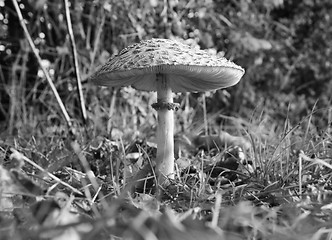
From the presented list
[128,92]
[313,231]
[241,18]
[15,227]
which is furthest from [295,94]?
[15,227]

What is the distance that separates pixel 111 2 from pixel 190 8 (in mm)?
1066

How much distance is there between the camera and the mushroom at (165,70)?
2139mm

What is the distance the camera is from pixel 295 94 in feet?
24.8

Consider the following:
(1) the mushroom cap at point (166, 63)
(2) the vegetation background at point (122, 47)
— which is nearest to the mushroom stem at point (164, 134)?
(1) the mushroom cap at point (166, 63)

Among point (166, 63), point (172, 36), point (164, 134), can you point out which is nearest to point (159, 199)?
point (164, 134)

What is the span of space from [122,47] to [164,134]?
2.79m

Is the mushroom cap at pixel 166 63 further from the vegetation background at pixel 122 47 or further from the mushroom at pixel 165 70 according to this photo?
the vegetation background at pixel 122 47

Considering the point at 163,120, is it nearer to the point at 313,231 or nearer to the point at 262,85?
the point at 313,231

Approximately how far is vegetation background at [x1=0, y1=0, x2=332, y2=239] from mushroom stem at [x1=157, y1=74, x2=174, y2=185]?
0.94 meters

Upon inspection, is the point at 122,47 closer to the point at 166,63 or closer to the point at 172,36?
the point at 172,36

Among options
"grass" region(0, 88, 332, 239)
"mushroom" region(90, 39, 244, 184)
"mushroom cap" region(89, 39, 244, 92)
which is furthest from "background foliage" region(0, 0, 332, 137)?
"mushroom cap" region(89, 39, 244, 92)

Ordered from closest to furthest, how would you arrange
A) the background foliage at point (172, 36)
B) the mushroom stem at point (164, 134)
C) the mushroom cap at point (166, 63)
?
1. the mushroom cap at point (166, 63)
2. the mushroom stem at point (164, 134)
3. the background foliage at point (172, 36)

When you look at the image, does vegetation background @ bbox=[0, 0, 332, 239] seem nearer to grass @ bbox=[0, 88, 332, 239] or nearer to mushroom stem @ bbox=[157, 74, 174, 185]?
grass @ bbox=[0, 88, 332, 239]

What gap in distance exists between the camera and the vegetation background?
4340mm
